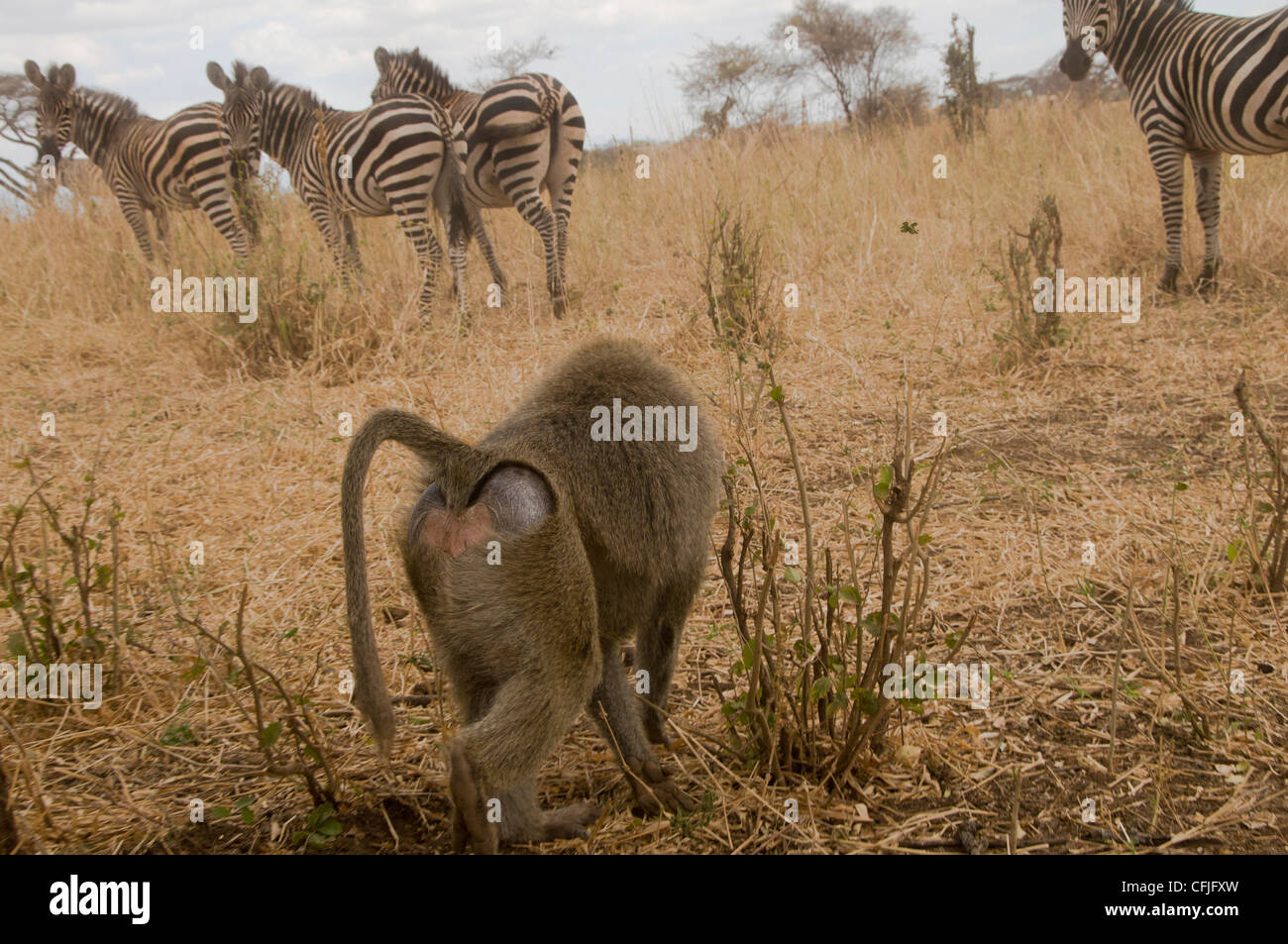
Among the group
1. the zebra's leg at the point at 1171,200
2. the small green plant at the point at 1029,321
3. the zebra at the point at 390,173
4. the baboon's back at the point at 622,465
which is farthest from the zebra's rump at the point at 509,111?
the baboon's back at the point at 622,465

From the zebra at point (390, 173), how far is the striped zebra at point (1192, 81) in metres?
5.48

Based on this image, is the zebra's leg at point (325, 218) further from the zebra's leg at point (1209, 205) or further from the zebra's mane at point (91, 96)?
the zebra's leg at point (1209, 205)

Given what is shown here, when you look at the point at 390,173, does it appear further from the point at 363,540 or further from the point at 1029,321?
the point at 363,540

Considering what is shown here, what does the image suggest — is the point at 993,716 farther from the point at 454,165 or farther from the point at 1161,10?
the point at 1161,10

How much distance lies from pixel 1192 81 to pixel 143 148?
9.48 m

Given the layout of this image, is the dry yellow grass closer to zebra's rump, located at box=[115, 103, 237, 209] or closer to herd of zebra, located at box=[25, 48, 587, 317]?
herd of zebra, located at box=[25, 48, 587, 317]

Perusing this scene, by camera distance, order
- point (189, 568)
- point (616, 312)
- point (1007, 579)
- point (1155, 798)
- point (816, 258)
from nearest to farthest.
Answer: point (1155, 798) < point (1007, 579) < point (189, 568) < point (616, 312) < point (816, 258)

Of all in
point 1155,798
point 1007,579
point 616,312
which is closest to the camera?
point 1155,798

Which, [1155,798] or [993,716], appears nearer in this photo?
[1155,798]

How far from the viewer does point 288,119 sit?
893cm

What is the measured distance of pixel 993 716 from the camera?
2.74m

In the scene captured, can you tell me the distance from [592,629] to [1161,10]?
8369 millimetres

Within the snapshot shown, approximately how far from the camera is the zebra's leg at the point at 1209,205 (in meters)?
7.30
